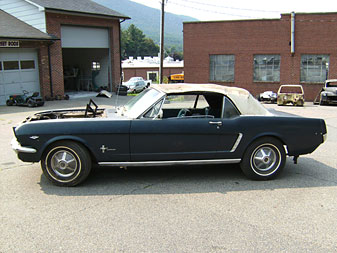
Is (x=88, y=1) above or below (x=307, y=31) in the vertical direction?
above

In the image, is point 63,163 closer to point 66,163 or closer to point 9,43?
point 66,163

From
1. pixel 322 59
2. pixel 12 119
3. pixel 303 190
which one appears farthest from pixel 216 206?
pixel 322 59

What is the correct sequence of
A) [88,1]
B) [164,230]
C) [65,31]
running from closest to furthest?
[164,230]
[65,31]
[88,1]

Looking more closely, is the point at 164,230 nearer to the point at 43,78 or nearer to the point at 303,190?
the point at 303,190

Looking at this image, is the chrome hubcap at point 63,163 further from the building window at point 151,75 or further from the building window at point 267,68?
the building window at point 151,75

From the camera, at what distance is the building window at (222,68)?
31.1 meters

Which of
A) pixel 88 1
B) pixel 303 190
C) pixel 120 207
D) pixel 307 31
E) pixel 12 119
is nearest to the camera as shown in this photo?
pixel 120 207

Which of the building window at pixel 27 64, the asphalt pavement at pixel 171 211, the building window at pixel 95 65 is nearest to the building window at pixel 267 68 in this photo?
the building window at pixel 95 65

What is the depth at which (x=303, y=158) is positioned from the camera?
24.8ft

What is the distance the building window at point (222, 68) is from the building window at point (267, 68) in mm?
1971


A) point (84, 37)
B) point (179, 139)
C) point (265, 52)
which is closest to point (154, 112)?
point (179, 139)

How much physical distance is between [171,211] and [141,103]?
2047 millimetres

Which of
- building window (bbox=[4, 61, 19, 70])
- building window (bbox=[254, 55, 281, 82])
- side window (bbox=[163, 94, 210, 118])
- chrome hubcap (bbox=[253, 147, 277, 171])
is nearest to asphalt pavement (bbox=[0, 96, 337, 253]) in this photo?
chrome hubcap (bbox=[253, 147, 277, 171])

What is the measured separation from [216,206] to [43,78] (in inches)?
765
